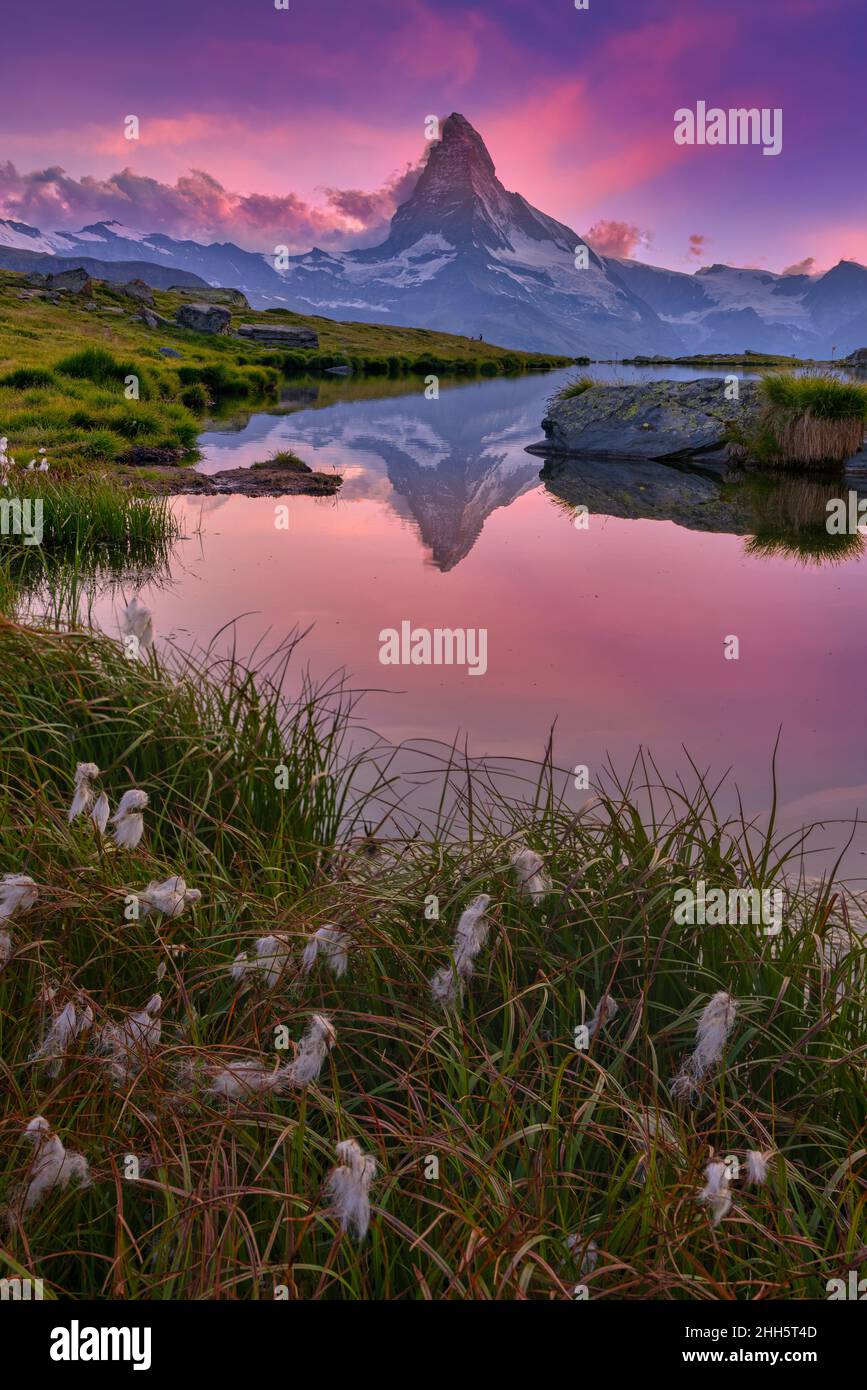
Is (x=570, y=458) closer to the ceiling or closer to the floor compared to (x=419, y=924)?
closer to the ceiling

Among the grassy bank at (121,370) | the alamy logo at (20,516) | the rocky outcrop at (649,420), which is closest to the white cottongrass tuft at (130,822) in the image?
the alamy logo at (20,516)

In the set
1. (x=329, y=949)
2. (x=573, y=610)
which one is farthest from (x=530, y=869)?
(x=573, y=610)

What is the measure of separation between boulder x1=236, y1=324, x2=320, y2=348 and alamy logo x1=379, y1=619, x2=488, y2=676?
79.7 metres

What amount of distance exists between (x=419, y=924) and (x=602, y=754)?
3611mm

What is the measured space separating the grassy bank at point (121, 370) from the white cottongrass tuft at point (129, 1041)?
13.1 meters

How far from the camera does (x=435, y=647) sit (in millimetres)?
10195

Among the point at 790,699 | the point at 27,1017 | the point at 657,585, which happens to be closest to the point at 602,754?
the point at 790,699

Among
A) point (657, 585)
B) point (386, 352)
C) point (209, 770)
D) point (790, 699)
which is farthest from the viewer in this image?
point (386, 352)

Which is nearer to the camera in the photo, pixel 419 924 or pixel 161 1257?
pixel 161 1257

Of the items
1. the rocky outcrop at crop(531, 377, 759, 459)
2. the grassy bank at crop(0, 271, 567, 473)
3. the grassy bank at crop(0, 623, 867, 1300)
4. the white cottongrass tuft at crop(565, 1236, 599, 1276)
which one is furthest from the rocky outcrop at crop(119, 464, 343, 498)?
the white cottongrass tuft at crop(565, 1236, 599, 1276)

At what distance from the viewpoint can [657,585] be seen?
13445mm

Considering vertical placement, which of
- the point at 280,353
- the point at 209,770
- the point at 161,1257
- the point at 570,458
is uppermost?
the point at 280,353

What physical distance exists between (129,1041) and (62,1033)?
195 millimetres

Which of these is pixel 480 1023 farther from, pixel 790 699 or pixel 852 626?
pixel 852 626
